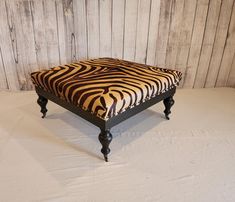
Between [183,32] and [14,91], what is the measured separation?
63.8 inches

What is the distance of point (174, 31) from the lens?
1.99 meters

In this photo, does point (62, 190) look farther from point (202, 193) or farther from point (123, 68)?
point (123, 68)

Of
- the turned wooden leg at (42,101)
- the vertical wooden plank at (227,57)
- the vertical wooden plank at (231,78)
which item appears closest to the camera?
the turned wooden leg at (42,101)

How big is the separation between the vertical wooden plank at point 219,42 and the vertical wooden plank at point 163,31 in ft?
1.52

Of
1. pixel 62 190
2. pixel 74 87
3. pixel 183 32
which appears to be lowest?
pixel 62 190

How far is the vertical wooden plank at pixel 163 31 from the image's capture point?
1.89 m

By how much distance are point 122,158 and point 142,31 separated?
1.19m

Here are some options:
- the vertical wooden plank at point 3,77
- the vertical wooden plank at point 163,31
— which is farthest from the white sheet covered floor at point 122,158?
the vertical wooden plank at point 163,31

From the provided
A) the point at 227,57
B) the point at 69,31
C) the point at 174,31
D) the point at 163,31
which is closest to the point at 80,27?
the point at 69,31

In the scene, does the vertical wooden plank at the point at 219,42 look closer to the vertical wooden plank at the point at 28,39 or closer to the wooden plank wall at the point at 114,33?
the wooden plank wall at the point at 114,33

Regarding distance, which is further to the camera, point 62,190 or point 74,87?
point 74,87

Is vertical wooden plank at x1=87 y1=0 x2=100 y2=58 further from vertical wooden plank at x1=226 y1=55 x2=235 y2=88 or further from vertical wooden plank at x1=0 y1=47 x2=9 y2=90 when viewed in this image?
vertical wooden plank at x1=226 y1=55 x2=235 y2=88

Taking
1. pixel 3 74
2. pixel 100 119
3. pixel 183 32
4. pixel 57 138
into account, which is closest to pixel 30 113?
pixel 57 138

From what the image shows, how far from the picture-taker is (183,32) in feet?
6.56
